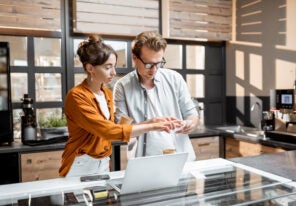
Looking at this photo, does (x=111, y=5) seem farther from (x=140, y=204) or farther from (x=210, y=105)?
(x=140, y=204)

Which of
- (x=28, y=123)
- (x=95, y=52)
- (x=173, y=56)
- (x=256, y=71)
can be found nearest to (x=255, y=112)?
(x=256, y=71)

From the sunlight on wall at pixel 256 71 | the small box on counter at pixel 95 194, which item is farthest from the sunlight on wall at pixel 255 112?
the small box on counter at pixel 95 194

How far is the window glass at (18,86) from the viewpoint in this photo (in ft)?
10.4

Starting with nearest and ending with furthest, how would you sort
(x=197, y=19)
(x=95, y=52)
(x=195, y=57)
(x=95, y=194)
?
(x=95, y=194)
(x=95, y=52)
(x=197, y=19)
(x=195, y=57)

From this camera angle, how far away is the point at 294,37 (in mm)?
3188

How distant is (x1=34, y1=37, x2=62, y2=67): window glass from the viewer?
10.6ft

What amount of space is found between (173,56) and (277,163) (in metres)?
2.46

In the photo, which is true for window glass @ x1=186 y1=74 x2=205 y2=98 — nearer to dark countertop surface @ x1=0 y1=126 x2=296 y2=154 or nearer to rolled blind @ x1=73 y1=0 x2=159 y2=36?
rolled blind @ x1=73 y1=0 x2=159 y2=36

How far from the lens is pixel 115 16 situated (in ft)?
10.8

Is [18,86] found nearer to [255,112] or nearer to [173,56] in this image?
[173,56]

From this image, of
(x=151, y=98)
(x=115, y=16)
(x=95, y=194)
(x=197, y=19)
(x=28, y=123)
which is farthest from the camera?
(x=197, y=19)

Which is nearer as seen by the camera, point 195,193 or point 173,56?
point 195,193

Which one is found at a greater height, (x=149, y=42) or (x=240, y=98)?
(x=149, y=42)

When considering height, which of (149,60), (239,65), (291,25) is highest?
(291,25)
